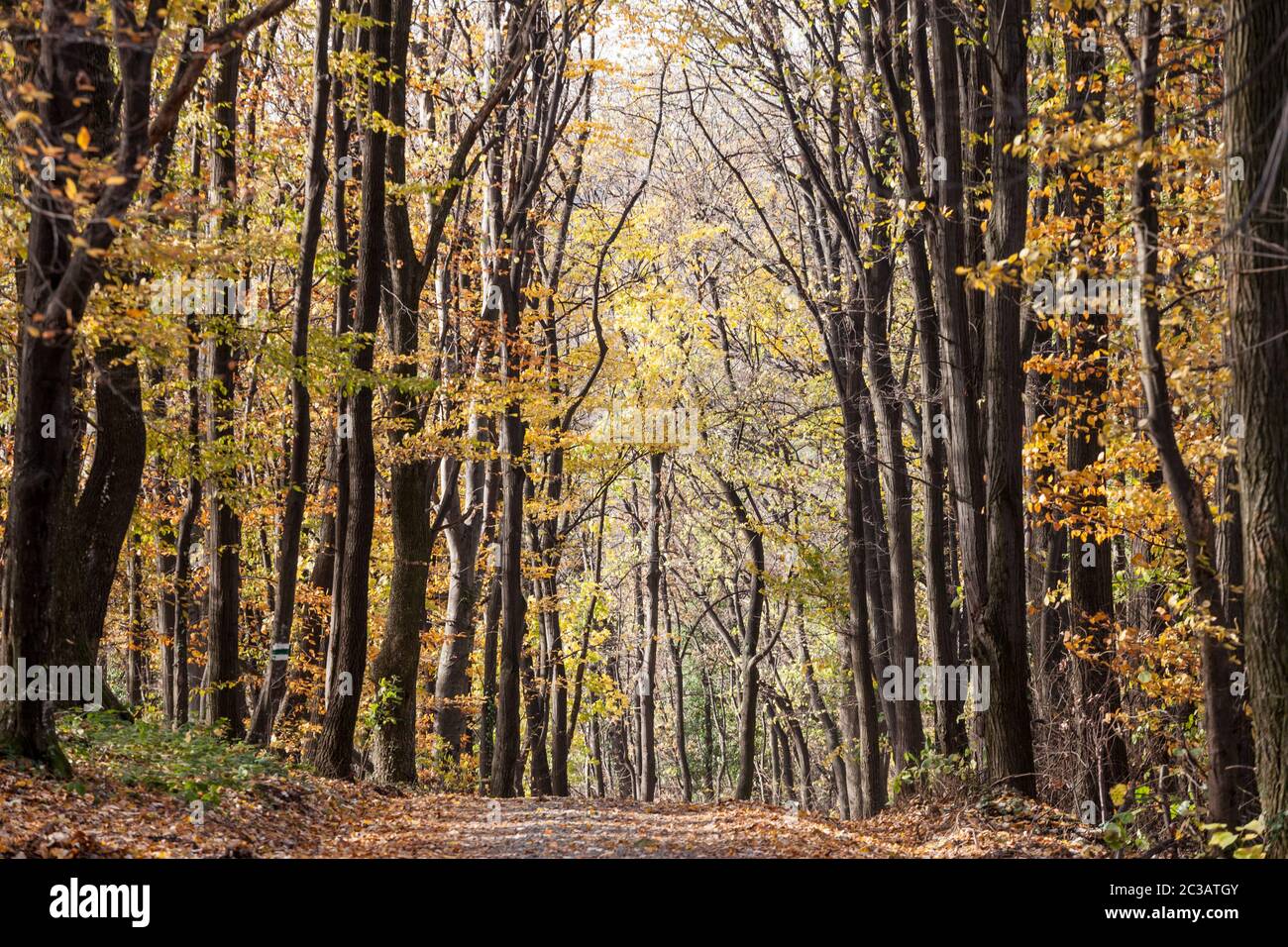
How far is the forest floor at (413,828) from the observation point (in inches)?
310

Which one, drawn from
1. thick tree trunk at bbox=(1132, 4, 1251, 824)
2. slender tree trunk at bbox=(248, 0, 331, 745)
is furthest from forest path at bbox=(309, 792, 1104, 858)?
slender tree trunk at bbox=(248, 0, 331, 745)

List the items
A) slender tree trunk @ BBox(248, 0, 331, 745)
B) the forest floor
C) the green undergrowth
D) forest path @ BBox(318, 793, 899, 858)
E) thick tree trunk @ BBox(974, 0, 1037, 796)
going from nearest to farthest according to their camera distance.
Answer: the forest floor < the green undergrowth < forest path @ BBox(318, 793, 899, 858) < thick tree trunk @ BBox(974, 0, 1037, 796) < slender tree trunk @ BBox(248, 0, 331, 745)

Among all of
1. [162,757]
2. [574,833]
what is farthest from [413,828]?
[162,757]

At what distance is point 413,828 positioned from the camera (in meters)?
11.4

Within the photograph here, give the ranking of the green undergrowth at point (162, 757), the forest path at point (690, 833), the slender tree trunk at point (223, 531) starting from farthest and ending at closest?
the slender tree trunk at point (223, 531) → the green undergrowth at point (162, 757) → the forest path at point (690, 833)

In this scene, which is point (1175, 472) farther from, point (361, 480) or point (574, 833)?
point (361, 480)

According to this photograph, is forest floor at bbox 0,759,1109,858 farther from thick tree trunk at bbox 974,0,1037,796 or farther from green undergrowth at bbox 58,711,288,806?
thick tree trunk at bbox 974,0,1037,796

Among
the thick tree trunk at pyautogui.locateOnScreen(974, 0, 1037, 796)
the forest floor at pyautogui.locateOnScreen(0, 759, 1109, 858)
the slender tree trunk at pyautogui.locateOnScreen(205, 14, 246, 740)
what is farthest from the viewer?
the slender tree trunk at pyautogui.locateOnScreen(205, 14, 246, 740)

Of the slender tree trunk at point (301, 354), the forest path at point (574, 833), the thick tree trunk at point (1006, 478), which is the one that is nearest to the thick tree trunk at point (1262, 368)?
the thick tree trunk at point (1006, 478)

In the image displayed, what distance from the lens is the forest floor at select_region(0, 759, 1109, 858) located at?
7.87 metres

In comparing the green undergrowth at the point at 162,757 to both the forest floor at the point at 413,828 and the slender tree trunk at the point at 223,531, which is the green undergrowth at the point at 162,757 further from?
the slender tree trunk at the point at 223,531

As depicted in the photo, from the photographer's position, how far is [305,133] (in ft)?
63.2

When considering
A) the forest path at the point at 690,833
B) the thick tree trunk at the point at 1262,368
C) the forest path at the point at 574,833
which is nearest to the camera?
the thick tree trunk at the point at 1262,368
